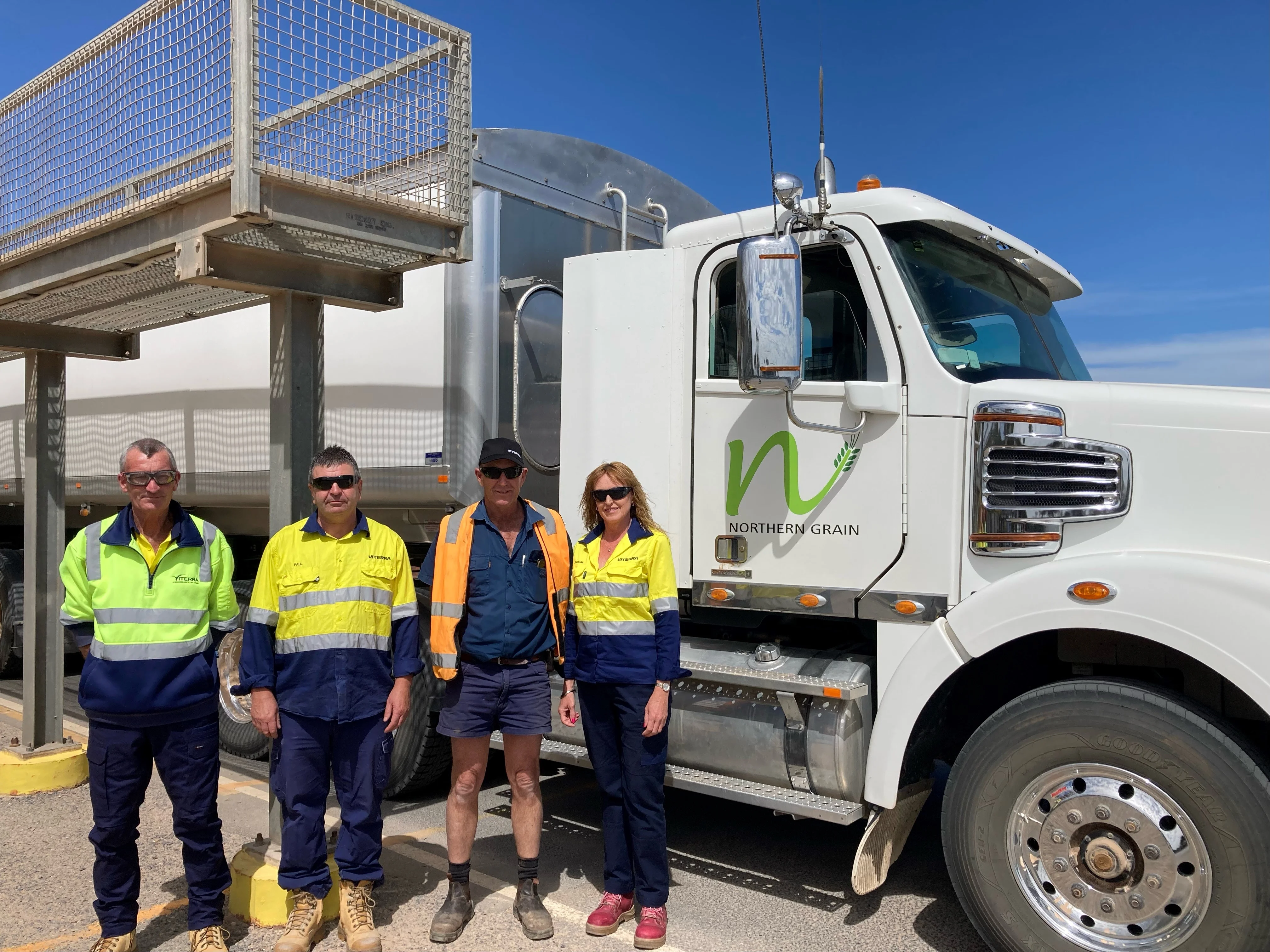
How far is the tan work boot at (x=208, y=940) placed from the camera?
3.46 metres

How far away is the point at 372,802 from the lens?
3617 millimetres

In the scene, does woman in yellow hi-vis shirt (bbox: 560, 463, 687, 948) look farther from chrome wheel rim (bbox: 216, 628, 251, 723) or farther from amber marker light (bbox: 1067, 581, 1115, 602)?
chrome wheel rim (bbox: 216, 628, 251, 723)

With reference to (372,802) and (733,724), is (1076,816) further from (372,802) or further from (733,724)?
(372,802)

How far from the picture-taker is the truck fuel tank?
3699mm

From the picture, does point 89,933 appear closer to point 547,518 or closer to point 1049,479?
point 547,518

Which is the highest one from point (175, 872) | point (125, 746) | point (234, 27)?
point (234, 27)

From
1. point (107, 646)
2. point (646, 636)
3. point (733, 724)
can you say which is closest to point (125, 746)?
point (107, 646)

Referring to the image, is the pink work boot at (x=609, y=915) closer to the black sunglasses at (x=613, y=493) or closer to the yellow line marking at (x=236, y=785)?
the black sunglasses at (x=613, y=493)

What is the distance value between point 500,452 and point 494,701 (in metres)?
0.91

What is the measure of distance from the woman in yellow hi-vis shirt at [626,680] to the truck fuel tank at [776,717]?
217mm

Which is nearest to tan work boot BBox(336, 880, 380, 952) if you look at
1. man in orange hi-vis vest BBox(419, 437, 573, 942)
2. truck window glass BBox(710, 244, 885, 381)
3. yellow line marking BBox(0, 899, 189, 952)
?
man in orange hi-vis vest BBox(419, 437, 573, 942)

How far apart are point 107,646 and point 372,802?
1036 millimetres

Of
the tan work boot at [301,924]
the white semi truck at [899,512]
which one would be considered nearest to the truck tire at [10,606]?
the white semi truck at [899,512]

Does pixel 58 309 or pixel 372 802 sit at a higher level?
pixel 58 309
